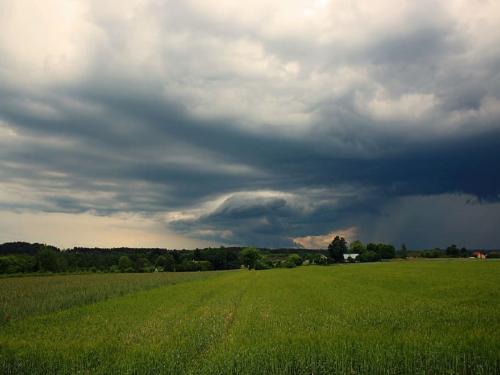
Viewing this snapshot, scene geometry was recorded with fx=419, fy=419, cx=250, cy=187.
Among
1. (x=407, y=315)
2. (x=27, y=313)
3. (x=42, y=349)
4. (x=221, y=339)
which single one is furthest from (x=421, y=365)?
(x=27, y=313)

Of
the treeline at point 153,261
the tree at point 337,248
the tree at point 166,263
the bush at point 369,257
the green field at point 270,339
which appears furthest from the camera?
the tree at point 337,248

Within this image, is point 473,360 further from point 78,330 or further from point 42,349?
point 78,330

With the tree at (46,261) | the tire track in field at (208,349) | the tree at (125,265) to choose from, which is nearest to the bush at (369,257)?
the tree at (125,265)

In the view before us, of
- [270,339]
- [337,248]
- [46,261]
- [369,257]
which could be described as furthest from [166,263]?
[270,339]

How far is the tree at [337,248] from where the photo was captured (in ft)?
634

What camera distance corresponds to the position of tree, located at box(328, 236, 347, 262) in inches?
7603

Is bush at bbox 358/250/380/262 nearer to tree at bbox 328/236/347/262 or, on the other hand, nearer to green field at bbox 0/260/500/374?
tree at bbox 328/236/347/262

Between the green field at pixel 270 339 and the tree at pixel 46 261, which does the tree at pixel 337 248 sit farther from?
the green field at pixel 270 339

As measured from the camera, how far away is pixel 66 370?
15773 millimetres

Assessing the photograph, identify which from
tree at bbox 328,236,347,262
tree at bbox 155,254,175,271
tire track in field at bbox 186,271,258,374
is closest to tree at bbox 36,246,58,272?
tree at bbox 155,254,175,271

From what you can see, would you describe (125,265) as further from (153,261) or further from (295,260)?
(295,260)

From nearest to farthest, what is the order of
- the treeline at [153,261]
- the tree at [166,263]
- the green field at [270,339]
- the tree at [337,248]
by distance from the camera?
the green field at [270,339]
the treeline at [153,261]
the tree at [166,263]
the tree at [337,248]

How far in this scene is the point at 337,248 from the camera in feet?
635

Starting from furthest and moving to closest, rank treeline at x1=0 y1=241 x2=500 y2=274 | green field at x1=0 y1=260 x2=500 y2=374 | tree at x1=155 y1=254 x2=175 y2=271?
tree at x1=155 y1=254 x2=175 y2=271
treeline at x1=0 y1=241 x2=500 y2=274
green field at x1=0 y1=260 x2=500 y2=374
